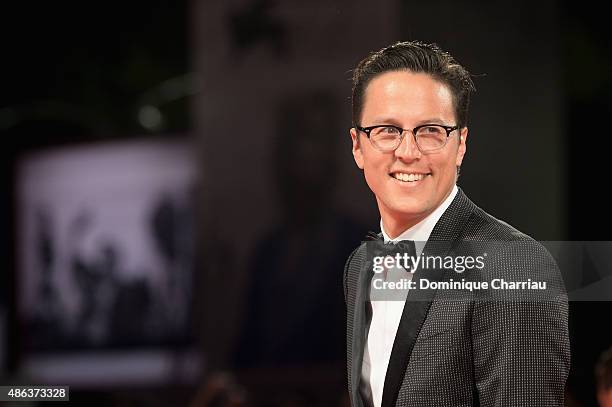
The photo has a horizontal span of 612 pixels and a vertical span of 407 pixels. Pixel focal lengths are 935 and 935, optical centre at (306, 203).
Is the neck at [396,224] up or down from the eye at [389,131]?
down

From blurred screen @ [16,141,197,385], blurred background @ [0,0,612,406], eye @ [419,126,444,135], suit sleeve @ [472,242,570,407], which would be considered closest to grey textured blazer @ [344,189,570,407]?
suit sleeve @ [472,242,570,407]

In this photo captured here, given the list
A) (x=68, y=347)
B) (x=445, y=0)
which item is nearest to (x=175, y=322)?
(x=68, y=347)

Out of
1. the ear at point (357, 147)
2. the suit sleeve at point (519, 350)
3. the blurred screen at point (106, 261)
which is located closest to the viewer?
the suit sleeve at point (519, 350)

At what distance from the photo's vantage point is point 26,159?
9.70 feet

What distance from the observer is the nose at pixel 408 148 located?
1.39 m

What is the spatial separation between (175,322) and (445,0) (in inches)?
57.7

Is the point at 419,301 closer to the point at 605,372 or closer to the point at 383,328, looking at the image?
the point at 383,328

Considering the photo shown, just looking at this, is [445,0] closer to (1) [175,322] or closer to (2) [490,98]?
(2) [490,98]

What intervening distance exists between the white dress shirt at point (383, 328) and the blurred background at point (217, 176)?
42 centimetres

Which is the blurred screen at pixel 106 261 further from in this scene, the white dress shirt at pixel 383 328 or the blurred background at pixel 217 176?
the white dress shirt at pixel 383 328

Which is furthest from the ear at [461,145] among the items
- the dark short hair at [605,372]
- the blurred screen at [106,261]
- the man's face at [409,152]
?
the blurred screen at [106,261]

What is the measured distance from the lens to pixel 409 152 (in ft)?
4.55

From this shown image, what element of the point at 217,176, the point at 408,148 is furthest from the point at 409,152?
the point at 217,176

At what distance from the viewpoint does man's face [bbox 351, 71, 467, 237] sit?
→ 1.38 metres
